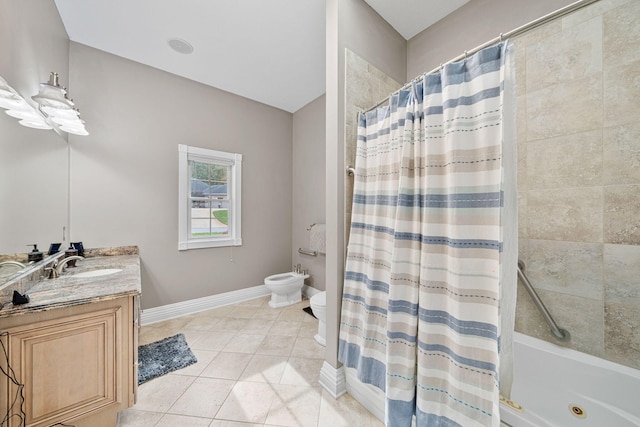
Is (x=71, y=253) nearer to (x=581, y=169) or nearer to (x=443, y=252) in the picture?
(x=443, y=252)

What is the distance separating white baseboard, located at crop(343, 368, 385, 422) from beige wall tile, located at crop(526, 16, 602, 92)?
2113mm

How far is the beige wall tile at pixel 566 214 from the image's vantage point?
1.25m

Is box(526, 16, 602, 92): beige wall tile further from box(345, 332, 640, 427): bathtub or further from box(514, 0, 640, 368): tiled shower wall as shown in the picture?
box(345, 332, 640, 427): bathtub

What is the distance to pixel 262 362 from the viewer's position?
183cm

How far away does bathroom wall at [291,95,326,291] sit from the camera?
303 centimetres

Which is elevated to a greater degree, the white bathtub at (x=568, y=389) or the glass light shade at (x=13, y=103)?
the glass light shade at (x=13, y=103)

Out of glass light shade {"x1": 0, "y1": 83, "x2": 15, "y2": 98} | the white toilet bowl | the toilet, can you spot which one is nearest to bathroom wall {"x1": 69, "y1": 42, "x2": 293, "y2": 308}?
the white toilet bowl

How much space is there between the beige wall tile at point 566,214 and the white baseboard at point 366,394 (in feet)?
4.54

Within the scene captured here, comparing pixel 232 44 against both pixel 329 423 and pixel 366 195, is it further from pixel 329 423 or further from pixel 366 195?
pixel 329 423

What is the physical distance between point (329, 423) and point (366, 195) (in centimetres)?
134

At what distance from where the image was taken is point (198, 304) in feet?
8.84

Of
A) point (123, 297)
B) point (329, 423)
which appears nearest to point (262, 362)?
point (329, 423)

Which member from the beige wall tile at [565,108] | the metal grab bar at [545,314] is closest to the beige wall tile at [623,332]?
the metal grab bar at [545,314]

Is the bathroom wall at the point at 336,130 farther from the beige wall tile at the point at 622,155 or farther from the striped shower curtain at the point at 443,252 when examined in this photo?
the beige wall tile at the point at 622,155
